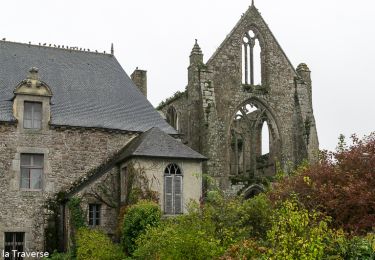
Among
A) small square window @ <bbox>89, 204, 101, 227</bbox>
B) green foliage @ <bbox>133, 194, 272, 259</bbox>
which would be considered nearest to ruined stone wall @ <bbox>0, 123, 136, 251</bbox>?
small square window @ <bbox>89, 204, 101, 227</bbox>

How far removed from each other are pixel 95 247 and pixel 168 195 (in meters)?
3.46

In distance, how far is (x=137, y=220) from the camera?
22.0 m

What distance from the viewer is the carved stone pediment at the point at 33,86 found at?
82.5 ft

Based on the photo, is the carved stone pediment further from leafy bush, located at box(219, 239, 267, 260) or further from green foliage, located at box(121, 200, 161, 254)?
leafy bush, located at box(219, 239, 267, 260)

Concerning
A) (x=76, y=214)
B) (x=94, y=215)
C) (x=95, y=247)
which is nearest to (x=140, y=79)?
(x=94, y=215)

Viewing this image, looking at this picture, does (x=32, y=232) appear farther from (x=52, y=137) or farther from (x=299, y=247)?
(x=299, y=247)

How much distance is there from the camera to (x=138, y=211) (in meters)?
22.0

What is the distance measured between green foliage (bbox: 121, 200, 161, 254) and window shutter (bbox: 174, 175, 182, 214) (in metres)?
1.60

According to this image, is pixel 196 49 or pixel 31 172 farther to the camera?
pixel 196 49

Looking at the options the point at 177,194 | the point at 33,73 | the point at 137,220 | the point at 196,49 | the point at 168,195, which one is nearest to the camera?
the point at 137,220

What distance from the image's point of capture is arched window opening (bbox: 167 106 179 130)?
3312cm

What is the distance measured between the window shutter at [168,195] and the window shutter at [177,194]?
0.17 meters

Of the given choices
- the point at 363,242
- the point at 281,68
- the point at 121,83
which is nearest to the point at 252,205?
the point at 363,242

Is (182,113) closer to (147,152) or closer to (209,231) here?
(147,152)
